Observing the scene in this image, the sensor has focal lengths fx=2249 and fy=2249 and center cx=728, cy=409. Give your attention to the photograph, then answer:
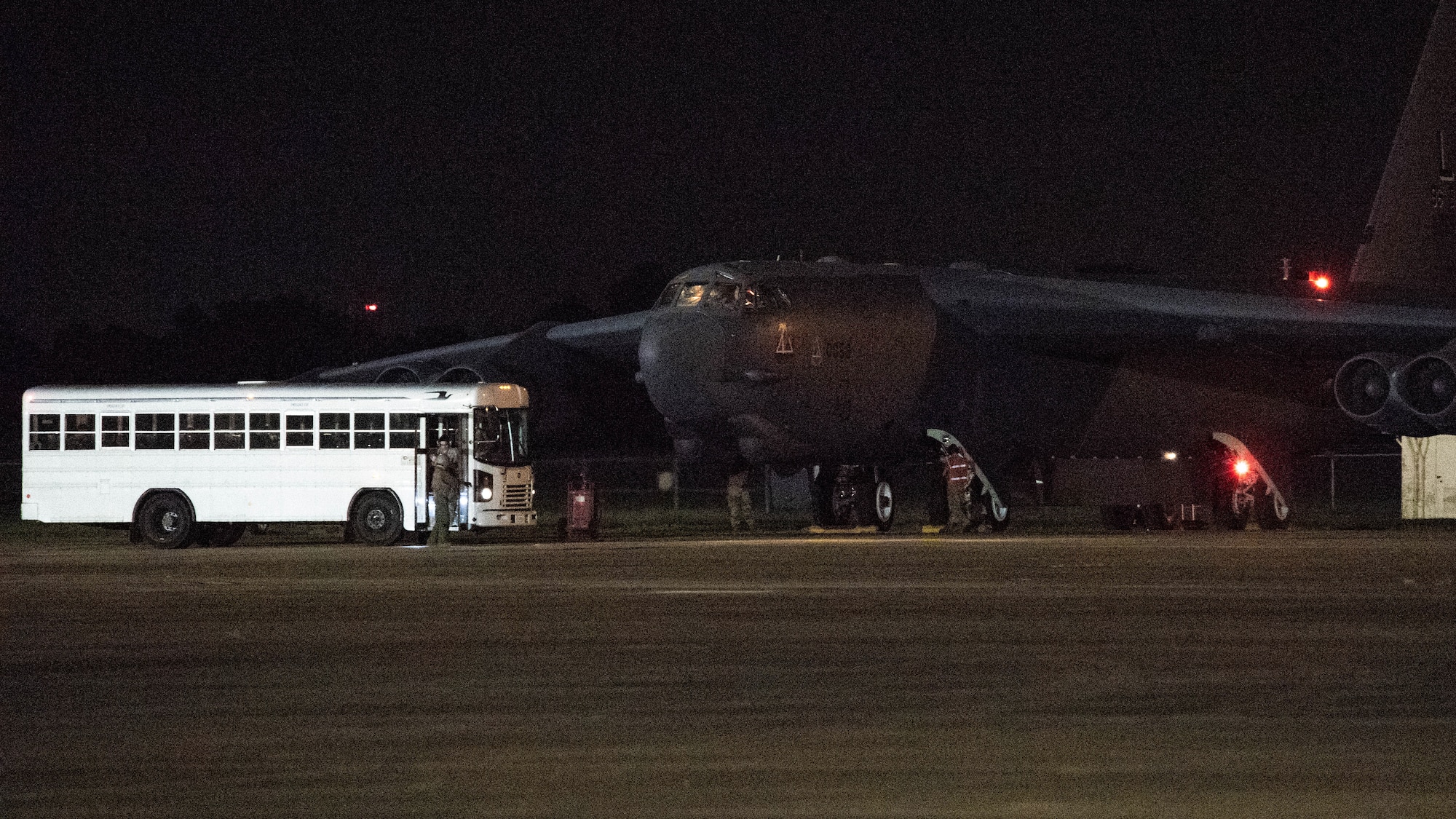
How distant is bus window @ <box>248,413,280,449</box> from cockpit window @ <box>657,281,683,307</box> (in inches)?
248

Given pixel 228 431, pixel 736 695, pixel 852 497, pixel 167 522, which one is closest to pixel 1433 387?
pixel 852 497

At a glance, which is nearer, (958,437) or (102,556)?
(102,556)

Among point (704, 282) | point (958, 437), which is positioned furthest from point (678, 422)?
point (958, 437)

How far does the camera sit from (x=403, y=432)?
1373 inches

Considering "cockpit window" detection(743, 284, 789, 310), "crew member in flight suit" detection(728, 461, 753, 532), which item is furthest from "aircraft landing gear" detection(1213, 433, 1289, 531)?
"cockpit window" detection(743, 284, 789, 310)

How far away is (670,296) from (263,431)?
6.71 metres

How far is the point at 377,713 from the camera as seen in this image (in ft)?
38.6

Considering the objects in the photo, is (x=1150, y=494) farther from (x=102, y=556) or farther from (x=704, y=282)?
(x=102, y=556)

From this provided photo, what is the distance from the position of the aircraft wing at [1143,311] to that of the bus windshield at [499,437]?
22.8 feet

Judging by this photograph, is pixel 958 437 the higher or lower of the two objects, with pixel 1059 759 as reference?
higher

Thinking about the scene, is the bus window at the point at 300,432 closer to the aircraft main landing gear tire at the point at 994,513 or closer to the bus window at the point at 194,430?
the bus window at the point at 194,430

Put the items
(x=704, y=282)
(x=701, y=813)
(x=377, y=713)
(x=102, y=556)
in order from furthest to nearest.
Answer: (x=704, y=282), (x=102, y=556), (x=377, y=713), (x=701, y=813)

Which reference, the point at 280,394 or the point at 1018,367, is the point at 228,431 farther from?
the point at 1018,367

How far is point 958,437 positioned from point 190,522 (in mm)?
11938
